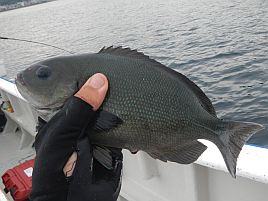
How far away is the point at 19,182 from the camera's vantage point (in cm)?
450

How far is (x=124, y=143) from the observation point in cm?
161

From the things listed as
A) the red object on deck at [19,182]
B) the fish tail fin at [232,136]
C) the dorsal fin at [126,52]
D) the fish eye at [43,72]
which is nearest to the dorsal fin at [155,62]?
the dorsal fin at [126,52]

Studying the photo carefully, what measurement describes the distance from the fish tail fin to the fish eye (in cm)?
87

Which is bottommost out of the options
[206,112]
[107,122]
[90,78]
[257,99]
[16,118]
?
[257,99]

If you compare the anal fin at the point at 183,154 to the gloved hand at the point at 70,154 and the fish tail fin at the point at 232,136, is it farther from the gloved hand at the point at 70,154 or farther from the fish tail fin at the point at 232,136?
the gloved hand at the point at 70,154

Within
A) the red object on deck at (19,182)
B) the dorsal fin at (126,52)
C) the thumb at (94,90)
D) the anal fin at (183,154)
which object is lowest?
the red object on deck at (19,182)

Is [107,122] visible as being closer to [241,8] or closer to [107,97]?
[107,97]

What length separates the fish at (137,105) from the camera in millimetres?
1622

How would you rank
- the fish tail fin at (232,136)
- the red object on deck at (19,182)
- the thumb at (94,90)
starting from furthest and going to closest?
the red object on deck at (19,182) < the fish tail fin at (232,136) < the thumb at (94,90)

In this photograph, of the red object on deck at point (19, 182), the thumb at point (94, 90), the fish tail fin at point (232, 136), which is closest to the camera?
the thumb at point (94, 90)

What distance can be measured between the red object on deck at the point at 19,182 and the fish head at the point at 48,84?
2858 millimetres

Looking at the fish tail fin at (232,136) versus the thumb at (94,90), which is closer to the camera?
the thumb at (94,90)

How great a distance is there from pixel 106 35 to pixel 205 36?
10.1 meters

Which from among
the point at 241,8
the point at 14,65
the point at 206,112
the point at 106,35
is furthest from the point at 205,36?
the point at 206,112
